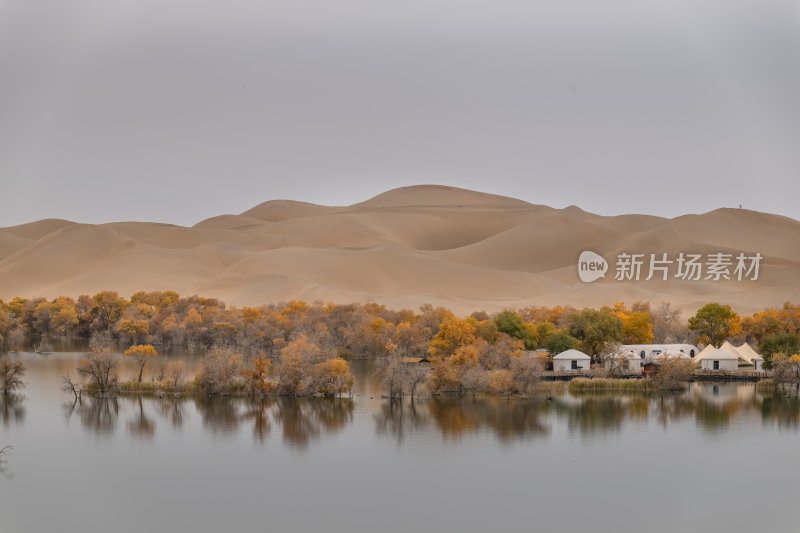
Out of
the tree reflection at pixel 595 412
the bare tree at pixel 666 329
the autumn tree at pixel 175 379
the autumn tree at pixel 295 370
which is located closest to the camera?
the tree reflection at pixel 595 412

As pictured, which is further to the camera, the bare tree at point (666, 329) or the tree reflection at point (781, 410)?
the bare tree at point (666, 329)

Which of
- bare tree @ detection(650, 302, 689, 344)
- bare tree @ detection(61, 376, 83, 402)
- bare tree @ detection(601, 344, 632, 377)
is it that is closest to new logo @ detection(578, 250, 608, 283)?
bare tree @ detection(650, 302, 689, 344)

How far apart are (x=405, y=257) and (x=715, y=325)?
59.3 meters

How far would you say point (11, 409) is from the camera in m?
31.4

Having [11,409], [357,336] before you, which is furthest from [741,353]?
[11,409]

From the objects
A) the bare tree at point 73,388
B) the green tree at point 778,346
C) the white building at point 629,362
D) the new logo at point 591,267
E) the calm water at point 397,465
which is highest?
the new logo at point 591,267

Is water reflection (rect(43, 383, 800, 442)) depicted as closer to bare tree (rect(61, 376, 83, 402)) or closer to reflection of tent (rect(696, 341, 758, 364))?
bare tree (rect(61, 376, 83, 402))

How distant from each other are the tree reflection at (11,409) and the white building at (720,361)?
26.7m

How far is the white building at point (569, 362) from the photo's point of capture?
39781 mm

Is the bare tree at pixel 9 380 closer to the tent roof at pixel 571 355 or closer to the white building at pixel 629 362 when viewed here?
the tent roof at pixel 571 355

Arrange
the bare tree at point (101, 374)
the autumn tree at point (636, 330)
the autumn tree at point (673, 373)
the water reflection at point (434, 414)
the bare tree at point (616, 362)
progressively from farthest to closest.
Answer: the autumn tree at point (636, 330) < the bare tree at point (616, 362) < the autumn tree at point (673, 373) < the bare tree at point (101, 374) < the water reflection at point (434, 414)

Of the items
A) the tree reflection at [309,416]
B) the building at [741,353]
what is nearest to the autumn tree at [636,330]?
the building at [741,353]

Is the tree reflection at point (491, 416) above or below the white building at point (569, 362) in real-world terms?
below

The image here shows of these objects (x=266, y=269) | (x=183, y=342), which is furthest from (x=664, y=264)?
(x=183, y=342)
